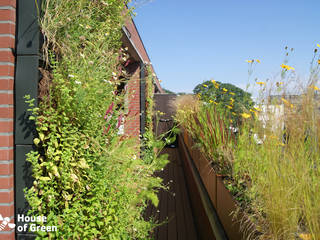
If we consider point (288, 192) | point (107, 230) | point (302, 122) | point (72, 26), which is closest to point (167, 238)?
point (107, 230)

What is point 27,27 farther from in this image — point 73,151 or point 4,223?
point 4,223

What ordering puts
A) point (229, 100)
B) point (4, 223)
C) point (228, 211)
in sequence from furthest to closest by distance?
1. point (229, 100)
2. point (228, 211)
3. point (4, 223)

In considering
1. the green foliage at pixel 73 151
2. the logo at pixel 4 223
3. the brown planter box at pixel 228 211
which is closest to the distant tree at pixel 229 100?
the brown planter box at pixel 228 211

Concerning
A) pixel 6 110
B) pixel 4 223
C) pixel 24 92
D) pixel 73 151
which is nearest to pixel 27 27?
pixel 24 92

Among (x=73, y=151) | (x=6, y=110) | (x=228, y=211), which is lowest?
(x=228, y=211)

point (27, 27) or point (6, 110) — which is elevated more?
point (27, 27)

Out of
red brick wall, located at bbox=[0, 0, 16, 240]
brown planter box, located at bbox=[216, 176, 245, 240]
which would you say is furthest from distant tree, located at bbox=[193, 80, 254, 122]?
red brick wall, located at bbox=[0, 0, 16, 240]

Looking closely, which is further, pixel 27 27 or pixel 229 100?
pixel 229 100

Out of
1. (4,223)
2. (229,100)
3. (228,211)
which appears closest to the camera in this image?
(4,223)

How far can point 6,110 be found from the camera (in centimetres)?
145

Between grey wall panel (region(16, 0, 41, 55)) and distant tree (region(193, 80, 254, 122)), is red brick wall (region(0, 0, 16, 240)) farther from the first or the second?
distant tree (region(193, 80, 254, 122))

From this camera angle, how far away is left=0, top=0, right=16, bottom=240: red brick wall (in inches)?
56.6

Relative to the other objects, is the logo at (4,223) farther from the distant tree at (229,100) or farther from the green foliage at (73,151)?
the distant tree at (229,100)

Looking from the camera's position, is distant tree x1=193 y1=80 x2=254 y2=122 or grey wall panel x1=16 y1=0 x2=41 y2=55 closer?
grey wall panel x1=16 y1=0 x2=41 y2=55
